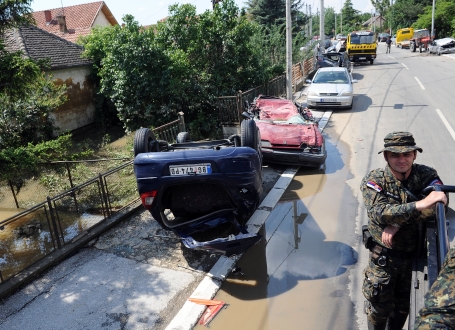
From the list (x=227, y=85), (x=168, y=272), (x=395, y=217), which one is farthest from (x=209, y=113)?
(x=395, y=217)

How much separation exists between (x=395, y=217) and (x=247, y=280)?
2.24 m

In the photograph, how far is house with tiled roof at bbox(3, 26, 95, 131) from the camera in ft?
48.0

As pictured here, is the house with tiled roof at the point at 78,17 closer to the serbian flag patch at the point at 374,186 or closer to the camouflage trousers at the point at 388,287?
the serbian flag patch at the point at 374,186

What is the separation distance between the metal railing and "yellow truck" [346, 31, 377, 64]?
24.7 meters

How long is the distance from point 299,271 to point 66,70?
13959mm

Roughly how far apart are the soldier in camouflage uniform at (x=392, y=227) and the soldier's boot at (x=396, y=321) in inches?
0.4

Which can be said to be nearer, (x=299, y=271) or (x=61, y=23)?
(x=299, y=271)

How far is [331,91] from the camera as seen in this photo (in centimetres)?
1401

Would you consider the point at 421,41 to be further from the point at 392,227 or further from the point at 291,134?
the point at 392,227

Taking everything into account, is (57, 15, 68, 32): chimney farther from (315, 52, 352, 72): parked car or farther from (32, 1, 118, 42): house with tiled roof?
(315, 52, 352, 72): parked car

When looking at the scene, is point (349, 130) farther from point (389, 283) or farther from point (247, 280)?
point (389, 283)

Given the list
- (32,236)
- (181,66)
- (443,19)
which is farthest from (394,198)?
(443,19)

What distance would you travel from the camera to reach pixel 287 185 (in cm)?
756

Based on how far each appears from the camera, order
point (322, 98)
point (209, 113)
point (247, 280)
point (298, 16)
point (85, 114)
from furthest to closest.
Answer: point (298, 16) < point (85, 114) < point (322, 98) < point (209, 113) < point (247, 280)
